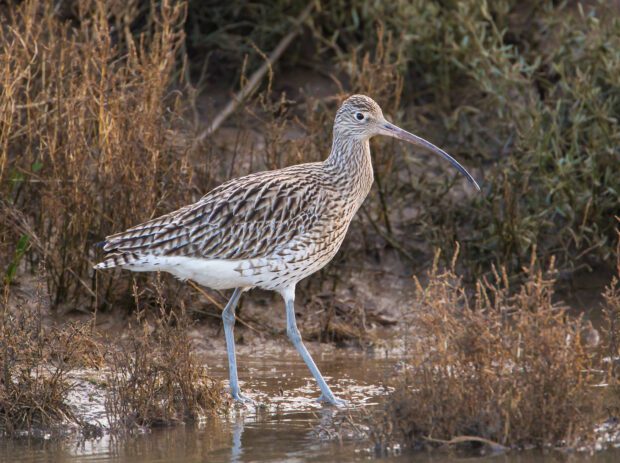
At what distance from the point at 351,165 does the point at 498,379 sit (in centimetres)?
251

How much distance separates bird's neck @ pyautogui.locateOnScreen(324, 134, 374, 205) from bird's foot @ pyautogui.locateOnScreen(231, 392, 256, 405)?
Answer: 1546mm

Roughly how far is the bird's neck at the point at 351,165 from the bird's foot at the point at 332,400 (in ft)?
4.63

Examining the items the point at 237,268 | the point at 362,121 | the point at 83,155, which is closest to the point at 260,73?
the point at 83,155

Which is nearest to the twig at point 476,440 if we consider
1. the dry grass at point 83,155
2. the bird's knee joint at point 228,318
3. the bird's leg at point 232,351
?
the bird's leg at point 232,351

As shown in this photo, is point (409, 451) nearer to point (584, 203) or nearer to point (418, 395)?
point (418, 395)

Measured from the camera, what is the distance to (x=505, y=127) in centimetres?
1080

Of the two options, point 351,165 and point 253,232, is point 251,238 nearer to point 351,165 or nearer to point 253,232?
point 253,232

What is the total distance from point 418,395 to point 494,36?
17.7 ft

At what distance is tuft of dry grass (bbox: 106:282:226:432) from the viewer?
7125 millimetres

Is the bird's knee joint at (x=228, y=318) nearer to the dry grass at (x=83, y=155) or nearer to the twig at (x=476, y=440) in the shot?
the dry grass at (x=83, y=155)

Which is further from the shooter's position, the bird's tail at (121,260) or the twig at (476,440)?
the bird's tail at (121,260)

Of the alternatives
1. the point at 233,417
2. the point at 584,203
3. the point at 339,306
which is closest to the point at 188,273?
the point at 233,417

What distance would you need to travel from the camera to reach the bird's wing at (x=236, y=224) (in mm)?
7969

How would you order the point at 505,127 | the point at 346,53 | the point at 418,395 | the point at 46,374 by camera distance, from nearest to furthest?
the point at 418,395 → the point at 46,374 → the point at 505,127 → the point at 346,53
